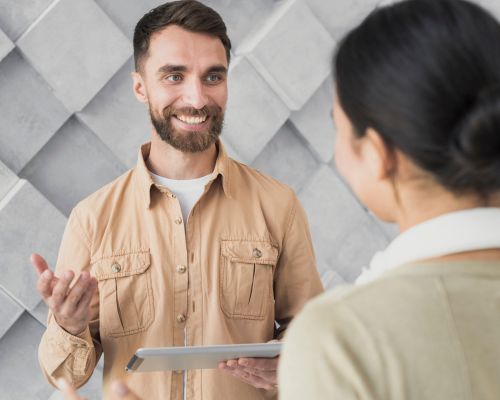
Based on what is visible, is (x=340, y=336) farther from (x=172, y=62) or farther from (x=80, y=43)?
(x=80, y=43)

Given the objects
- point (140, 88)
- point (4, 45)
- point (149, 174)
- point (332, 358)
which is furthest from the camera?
point (4, 45)

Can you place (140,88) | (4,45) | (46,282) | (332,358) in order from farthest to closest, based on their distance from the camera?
(4,45), (140,88), (46,282), (332,358)

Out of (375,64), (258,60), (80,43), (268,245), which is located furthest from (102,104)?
(375,64)

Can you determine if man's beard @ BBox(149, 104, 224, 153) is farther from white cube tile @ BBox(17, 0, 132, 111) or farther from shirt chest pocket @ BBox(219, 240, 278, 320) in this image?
white cube tile @ BBox(17, 0, 132, 111)

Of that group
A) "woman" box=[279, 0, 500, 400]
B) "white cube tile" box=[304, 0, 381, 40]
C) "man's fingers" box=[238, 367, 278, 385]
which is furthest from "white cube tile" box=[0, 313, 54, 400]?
"woman" box=[279, 0, 500, 400]

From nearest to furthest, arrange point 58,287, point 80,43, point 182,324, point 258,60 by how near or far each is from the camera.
Answer: 1. point 58,287
2. point 182,324
3. point 80,43
4. point 258,60

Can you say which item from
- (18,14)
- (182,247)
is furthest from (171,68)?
(18,14)

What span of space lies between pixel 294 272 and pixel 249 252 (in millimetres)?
96

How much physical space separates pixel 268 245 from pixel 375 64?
0.70 metres

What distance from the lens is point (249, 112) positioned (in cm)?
178

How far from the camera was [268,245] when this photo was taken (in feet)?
3.98

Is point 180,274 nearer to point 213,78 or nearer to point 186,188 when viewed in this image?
point 186,188

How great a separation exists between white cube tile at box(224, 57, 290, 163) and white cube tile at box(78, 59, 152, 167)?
23 cm

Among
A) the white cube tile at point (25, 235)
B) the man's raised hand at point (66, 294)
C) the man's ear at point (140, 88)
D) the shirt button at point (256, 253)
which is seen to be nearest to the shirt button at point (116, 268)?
the man's raised hand at point (66, 294)
